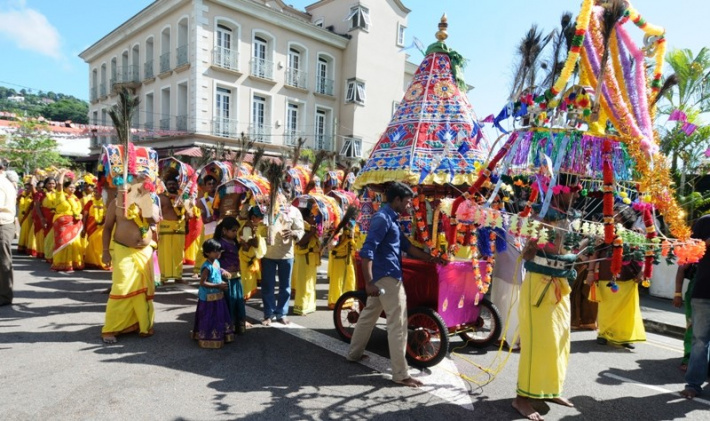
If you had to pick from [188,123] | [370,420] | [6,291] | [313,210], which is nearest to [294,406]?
[370,420]

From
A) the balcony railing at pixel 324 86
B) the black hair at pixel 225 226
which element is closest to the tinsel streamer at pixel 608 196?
the black hair at pixel 225 226

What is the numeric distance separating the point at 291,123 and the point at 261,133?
2.09 meters

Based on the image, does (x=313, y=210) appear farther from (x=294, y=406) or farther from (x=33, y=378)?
(x=33, y=378)

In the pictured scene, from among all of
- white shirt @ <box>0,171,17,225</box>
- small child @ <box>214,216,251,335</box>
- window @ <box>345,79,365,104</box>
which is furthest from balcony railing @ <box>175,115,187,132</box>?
small child @ <box>214,216,251,335</box>

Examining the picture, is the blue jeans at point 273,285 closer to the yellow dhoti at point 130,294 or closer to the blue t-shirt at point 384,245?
the yellow dhoti at point 130,294

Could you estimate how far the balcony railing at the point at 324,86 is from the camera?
24.5 metres

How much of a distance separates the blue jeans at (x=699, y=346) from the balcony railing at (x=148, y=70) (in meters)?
24.2

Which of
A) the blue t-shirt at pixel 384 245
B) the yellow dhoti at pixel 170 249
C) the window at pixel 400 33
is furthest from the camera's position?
the window at pixel 400 33

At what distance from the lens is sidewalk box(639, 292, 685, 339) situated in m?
6.57

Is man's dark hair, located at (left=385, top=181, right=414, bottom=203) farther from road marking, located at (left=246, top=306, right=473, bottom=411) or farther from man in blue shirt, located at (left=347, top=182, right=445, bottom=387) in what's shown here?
road marking, located at (left=246, top=306, right=473, bottom=411)

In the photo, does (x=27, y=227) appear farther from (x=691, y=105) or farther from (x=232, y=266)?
(x=691, y=105)

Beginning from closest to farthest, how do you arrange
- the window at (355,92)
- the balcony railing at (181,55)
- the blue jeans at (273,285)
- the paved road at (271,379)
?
the paved road at (271,379) → the blue jeans at (273,285) → the balcony railing at (181,55) → the window at (355,92)

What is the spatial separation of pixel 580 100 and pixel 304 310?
4.31 meters

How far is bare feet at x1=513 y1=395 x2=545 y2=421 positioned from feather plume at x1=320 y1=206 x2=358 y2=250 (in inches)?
120
